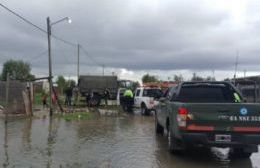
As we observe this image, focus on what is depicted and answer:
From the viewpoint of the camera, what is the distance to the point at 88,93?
4075 centimetres

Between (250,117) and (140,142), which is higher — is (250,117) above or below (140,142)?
above

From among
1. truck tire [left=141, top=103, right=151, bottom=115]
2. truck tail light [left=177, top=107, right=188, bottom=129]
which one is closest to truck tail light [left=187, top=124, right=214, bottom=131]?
truck tail light [left=177, top=107, right=188, bottom=129]

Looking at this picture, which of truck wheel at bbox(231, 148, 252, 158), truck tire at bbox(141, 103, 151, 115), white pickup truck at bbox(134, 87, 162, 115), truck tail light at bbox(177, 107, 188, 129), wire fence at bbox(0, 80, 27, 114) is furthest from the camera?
truck tire at bbox(141, 103, 151, 115)

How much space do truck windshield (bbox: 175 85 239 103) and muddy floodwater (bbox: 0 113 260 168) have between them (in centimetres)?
138

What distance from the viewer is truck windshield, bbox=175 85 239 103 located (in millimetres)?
13617

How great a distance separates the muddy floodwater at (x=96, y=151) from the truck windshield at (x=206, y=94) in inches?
54.2

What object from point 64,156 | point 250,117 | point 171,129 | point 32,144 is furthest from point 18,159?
point 250,117

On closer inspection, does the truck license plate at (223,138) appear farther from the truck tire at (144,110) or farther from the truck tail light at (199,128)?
the truck tire at (144,110)

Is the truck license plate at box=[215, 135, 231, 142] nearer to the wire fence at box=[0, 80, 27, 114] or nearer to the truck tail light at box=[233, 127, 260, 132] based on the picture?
the truck tail light at box=[233, 127, 260, 132]

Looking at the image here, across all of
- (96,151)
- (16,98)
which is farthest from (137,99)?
(96,151)

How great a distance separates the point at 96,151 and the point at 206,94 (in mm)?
3314

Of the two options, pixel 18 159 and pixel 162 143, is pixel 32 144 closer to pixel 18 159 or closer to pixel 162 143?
pixel 18 159

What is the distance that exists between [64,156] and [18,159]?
113cm

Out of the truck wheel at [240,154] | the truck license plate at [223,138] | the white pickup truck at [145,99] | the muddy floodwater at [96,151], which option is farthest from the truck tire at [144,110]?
the truck license plate at [223,138]
